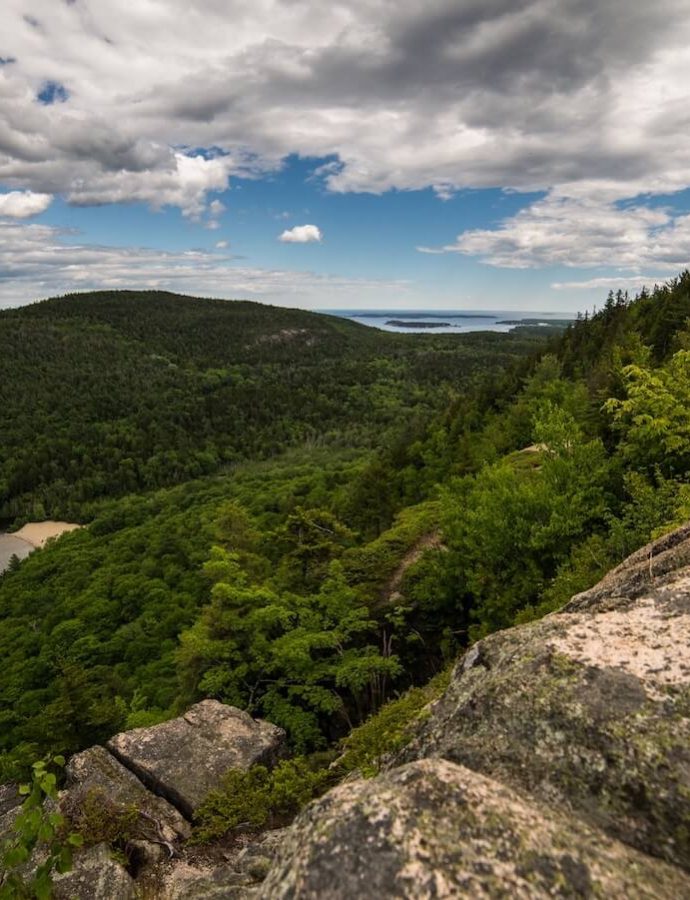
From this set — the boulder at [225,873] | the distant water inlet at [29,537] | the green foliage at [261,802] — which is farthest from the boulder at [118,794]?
the distant water inlet at [29,537]

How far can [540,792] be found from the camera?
410 cm

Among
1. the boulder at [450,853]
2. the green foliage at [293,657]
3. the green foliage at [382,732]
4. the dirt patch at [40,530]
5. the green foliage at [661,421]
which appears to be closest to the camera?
the boulder at [450,853]

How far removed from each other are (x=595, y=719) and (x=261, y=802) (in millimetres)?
8093

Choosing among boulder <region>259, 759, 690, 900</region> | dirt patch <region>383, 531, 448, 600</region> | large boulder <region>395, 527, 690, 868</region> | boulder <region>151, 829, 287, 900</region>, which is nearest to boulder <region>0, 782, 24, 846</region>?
boulder <region>151, 829, 287, 900</region>

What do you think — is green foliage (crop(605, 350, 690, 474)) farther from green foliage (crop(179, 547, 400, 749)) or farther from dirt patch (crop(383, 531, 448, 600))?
green foliage (crop(179, 547, 400, 749))

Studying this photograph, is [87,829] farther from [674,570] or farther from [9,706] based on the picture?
[9,706]

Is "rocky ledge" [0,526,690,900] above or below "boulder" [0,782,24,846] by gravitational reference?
above

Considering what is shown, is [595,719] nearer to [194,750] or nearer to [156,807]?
[156,807]

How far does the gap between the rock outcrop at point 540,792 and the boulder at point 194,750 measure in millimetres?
8298

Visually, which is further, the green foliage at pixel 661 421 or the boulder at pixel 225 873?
the green foliage at pixel 661 421

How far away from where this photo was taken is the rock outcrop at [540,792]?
3268mm

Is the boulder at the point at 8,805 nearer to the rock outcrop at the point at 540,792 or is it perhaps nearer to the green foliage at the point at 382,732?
the green foliage at the point at 382,732

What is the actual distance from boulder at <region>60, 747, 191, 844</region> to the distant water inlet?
444ft

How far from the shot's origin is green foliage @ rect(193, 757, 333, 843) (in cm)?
980
